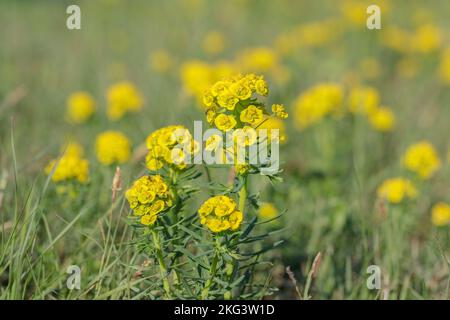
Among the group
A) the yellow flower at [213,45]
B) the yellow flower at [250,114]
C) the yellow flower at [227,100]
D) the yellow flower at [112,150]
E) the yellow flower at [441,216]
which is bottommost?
the yellow flower at [441,216]

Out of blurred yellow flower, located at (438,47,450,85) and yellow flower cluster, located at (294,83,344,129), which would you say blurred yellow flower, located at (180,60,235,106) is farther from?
blurred yellow flower, located at (438,47,450,85)

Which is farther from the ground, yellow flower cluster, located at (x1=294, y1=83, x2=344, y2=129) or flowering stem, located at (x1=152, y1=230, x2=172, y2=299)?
yellow flower cluster, located at (x1=294, y1=83, x2=344, y2=129)

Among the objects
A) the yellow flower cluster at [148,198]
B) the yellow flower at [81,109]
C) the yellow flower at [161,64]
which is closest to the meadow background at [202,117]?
the yellow flower at [161,64]

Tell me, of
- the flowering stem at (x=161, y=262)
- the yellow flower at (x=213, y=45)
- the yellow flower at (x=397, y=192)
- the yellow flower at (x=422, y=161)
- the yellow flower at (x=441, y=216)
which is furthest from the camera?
the yellow flower at (x=213, y=45)

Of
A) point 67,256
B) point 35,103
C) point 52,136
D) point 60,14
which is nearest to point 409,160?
point 67,256

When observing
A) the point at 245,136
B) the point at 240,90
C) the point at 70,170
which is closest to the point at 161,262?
the point at 245,136

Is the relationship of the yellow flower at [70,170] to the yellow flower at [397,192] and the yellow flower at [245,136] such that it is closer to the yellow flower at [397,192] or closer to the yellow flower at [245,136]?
the yellow flower at [245,136]

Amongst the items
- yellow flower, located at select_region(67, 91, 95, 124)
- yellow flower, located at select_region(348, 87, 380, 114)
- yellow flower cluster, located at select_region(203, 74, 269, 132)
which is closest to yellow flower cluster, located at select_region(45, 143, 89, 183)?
yellow flower cluster, located at select_region(203, 74, 269, 132)

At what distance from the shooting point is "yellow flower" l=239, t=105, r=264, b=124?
Result: 77.7 inches

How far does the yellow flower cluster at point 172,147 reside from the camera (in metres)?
→ 2.08

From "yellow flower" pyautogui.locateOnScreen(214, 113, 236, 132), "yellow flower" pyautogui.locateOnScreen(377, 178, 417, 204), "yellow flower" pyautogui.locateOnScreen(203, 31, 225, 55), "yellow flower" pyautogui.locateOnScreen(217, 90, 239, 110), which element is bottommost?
"yellow flower" pyautogui.locateOnScreen(377, 178, 417, 204)

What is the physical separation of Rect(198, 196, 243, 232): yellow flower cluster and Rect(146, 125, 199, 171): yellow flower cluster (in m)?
0.23

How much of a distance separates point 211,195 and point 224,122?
0.25m

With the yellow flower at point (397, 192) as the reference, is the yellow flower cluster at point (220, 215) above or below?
above
